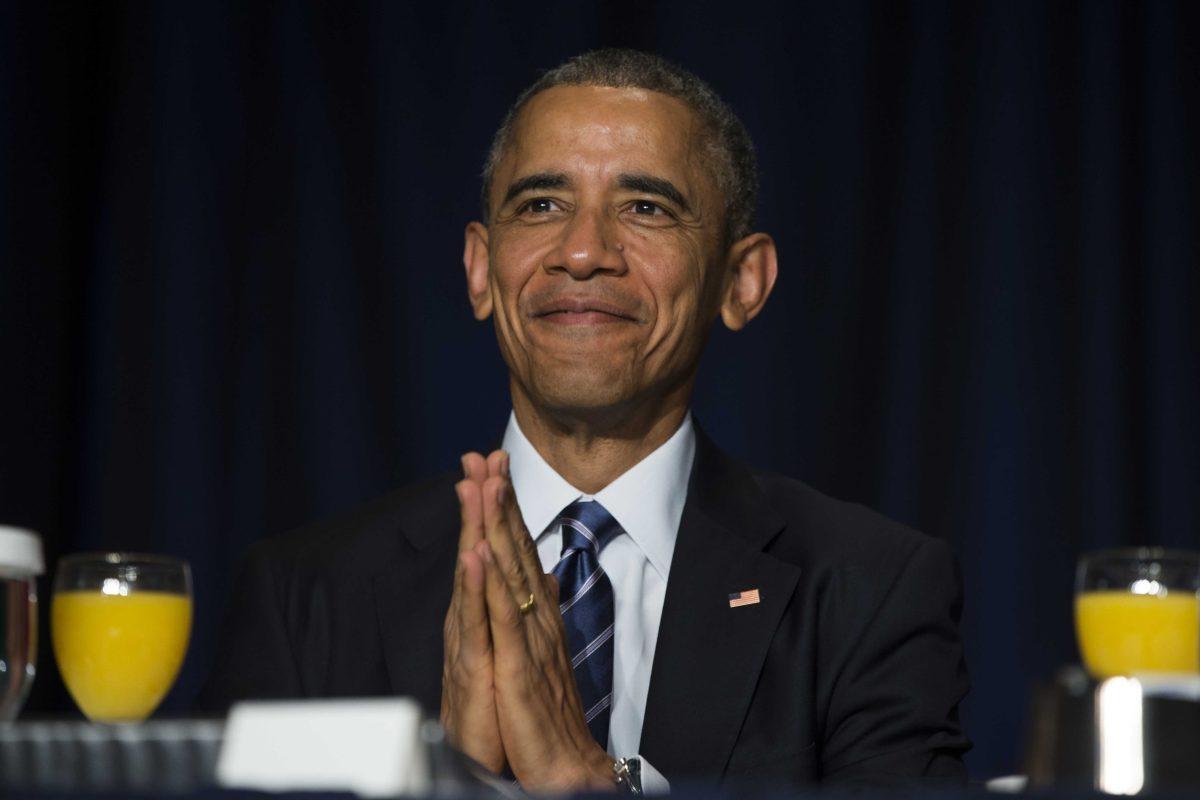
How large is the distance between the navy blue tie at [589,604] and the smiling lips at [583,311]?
0.22 meters

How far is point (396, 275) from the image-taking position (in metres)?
2.89

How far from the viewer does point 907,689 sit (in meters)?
1.83

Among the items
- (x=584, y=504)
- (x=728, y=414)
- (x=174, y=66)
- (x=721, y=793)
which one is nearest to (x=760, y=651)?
(x=584, y=504)

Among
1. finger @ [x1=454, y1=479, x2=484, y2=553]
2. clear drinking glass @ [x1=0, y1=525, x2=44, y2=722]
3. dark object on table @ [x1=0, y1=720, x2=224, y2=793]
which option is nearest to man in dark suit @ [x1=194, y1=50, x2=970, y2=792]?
finger @ [x1=454, y1=479, x2=484, y2=553]

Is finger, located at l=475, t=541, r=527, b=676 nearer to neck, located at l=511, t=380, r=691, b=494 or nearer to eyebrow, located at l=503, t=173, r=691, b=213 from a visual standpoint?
neck, located at l=511, t=380, r=691, b=494

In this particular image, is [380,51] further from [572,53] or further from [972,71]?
[972,71]

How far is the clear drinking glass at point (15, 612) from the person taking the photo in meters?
1.01

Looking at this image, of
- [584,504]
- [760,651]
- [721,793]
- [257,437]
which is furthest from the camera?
[257,437]

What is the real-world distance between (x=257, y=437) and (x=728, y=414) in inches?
31.7

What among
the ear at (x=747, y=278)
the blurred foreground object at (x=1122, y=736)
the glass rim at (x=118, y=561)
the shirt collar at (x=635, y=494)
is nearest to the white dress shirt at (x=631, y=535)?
the shirt collar at (x=635, y=494)

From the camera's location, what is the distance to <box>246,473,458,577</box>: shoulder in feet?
6.66

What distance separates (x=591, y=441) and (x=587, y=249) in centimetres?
25

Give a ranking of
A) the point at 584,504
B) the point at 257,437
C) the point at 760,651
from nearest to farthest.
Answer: the point at 760,651 < the point at 584,504 < the point at 257,437

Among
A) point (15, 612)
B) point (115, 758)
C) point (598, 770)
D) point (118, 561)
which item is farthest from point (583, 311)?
point (115, 758)
